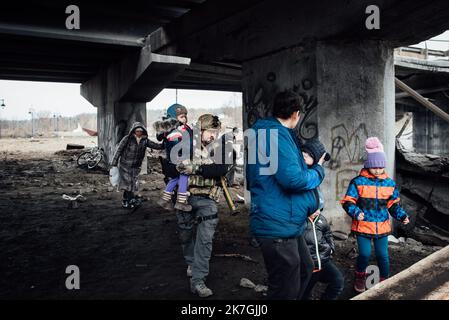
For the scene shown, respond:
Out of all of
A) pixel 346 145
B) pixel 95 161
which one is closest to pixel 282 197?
pixel 346 145

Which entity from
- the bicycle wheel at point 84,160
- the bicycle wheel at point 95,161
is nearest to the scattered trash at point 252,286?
the bicycle wheel at point 95,161

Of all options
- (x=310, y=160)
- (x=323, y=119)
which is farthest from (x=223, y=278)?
(x=323, y=119)

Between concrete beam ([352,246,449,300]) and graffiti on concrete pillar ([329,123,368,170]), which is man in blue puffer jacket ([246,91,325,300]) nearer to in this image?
concrete beam ([352,246,449,300])

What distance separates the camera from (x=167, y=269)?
4.51 metres

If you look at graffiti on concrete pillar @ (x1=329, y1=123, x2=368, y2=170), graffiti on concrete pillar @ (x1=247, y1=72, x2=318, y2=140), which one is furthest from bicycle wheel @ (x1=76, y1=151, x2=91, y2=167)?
graffiti on concrete pillar @ (x1=329, y1=123, x2=368, y2=170)

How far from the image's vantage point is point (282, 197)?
2.53m

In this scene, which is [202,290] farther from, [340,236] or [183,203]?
[340,236]

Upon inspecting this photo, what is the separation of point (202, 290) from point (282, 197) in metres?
1.62

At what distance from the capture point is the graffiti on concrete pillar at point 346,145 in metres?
5.68

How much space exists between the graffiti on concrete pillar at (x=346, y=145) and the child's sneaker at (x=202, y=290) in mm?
2875

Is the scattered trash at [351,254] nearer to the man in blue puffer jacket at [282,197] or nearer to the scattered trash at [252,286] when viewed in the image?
the scattered trash at [252,286]

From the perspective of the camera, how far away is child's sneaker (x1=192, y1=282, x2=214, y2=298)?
3643 mm
